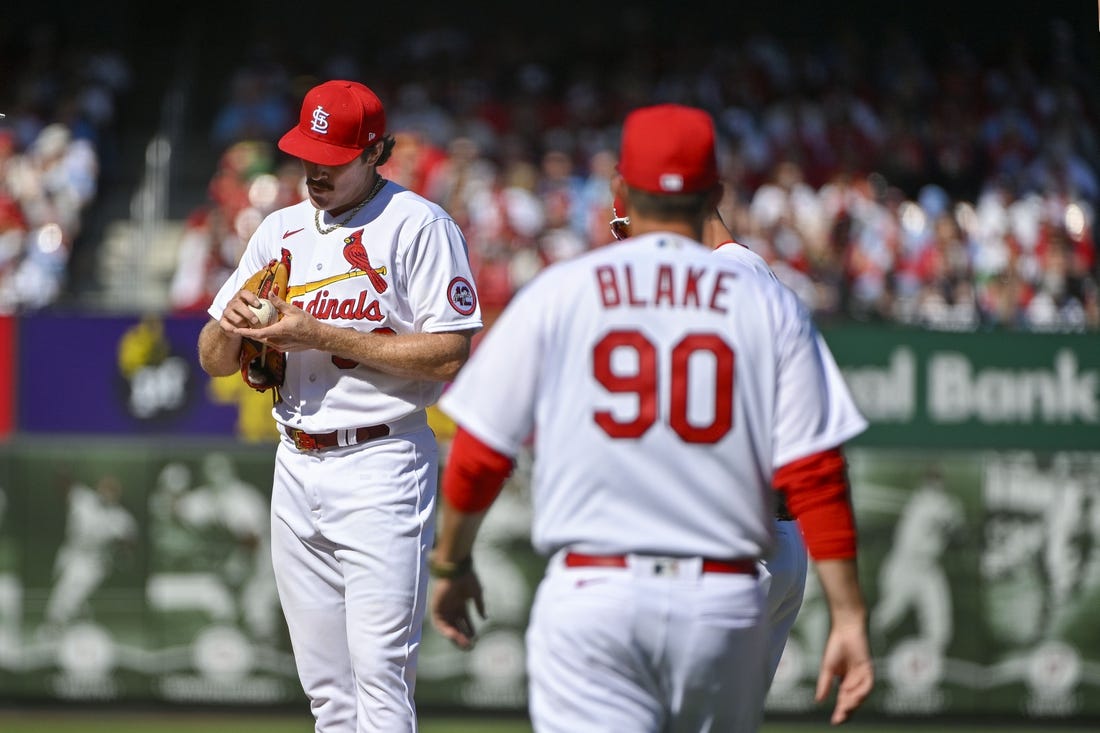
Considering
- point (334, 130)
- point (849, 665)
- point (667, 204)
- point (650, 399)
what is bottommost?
point (849, 665)

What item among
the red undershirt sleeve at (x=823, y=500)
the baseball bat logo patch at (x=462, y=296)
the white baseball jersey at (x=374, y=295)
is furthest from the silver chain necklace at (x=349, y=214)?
the red undershirt sleeve at (x=823, y=500)

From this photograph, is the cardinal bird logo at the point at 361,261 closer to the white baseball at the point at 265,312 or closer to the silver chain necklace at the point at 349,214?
the silver chain necklace at the point at 349,214

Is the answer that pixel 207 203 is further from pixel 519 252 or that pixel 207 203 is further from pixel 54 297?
pixel 519 252

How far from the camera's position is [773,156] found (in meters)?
13.2

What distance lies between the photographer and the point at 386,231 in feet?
13.8

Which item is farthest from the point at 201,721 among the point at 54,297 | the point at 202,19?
the point at 202,19

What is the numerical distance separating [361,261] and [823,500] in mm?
1716

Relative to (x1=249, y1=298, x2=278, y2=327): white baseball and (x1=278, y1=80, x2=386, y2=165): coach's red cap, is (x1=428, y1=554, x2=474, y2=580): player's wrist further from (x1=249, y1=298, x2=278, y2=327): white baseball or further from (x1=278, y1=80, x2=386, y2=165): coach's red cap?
(x1=278, y1=80, x2=386, y2=165): coach's red cap

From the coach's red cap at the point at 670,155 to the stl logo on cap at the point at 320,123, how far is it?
1.35 m

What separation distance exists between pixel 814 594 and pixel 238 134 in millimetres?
7006

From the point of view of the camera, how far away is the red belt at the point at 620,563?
2.92 meters

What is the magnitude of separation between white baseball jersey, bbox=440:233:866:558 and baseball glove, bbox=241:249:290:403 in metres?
1.41

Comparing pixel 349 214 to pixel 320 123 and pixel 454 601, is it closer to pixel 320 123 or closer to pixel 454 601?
pixel 320 123

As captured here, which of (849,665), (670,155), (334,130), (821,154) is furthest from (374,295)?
(821,154)
